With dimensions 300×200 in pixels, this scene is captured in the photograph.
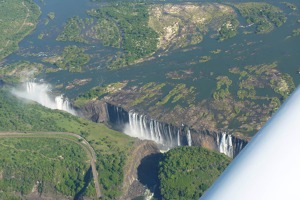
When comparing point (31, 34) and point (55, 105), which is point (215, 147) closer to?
point (55, 105)


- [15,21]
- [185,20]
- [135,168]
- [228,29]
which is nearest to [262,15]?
[228,29]

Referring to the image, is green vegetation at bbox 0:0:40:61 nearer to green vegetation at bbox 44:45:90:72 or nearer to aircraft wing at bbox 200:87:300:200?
green vegetation at bbox 44:45:90:72

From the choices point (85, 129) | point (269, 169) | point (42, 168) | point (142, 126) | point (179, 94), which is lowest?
point (142, 126)

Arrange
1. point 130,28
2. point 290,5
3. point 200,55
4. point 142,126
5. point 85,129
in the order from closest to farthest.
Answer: point 85,129, point 142,126, point 200,55, point 290,5, point 130,28

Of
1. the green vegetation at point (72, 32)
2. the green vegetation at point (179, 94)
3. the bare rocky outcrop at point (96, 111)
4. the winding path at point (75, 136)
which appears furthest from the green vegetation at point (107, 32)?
the winding path at point (75, 136)

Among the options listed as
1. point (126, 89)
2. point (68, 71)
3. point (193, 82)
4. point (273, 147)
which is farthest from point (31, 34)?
point (273, 147)

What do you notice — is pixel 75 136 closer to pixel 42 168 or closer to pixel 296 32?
pixel 42 168

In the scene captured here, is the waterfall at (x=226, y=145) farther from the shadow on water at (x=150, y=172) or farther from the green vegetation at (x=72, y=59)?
the green vegetation at (x=72, y=59)

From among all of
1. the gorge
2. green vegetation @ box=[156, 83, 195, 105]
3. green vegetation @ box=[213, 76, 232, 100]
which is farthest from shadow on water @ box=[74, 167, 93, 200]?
green vegetation @ box=[213, 76, 232, 100]
